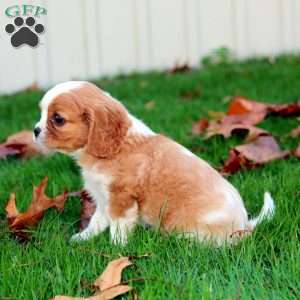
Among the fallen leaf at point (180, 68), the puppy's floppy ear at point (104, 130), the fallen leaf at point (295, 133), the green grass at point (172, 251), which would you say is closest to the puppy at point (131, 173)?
the puppy's floppy ear at point (104, 130)

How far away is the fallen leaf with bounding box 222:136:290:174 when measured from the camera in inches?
148

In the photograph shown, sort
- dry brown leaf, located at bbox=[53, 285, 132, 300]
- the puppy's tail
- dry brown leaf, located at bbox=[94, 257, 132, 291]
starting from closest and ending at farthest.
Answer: dry brown leaf, located at bbox=[53, 285, 132, 300], dry brown leaf, located at bbox=[94, 257, 132, 291], the puppy's tail

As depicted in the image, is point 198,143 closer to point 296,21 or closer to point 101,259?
point 101,259

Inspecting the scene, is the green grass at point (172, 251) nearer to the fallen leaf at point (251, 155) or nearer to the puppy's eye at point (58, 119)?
the fallen leaf at point (251, 155)

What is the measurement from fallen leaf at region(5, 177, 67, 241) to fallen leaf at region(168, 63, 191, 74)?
414 cm

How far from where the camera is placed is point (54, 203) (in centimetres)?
331

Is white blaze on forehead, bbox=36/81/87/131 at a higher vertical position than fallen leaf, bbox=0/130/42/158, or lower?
higher

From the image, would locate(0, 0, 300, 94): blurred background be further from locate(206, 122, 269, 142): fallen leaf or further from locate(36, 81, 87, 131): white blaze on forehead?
locate(36, 81, 87, 131): white blaze on forehead

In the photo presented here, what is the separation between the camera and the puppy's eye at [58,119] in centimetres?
306

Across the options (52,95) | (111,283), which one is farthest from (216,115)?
(111,283)

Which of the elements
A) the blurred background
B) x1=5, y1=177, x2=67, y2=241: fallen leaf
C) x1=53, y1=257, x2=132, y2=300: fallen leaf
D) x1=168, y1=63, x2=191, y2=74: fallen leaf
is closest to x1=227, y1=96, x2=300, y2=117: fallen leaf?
x1=5, y1=177, x2=67, y2=241: fallen leaf

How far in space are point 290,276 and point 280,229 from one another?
0.49 m

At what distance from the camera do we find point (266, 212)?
297 centimetres

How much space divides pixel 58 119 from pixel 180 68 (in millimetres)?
4417
